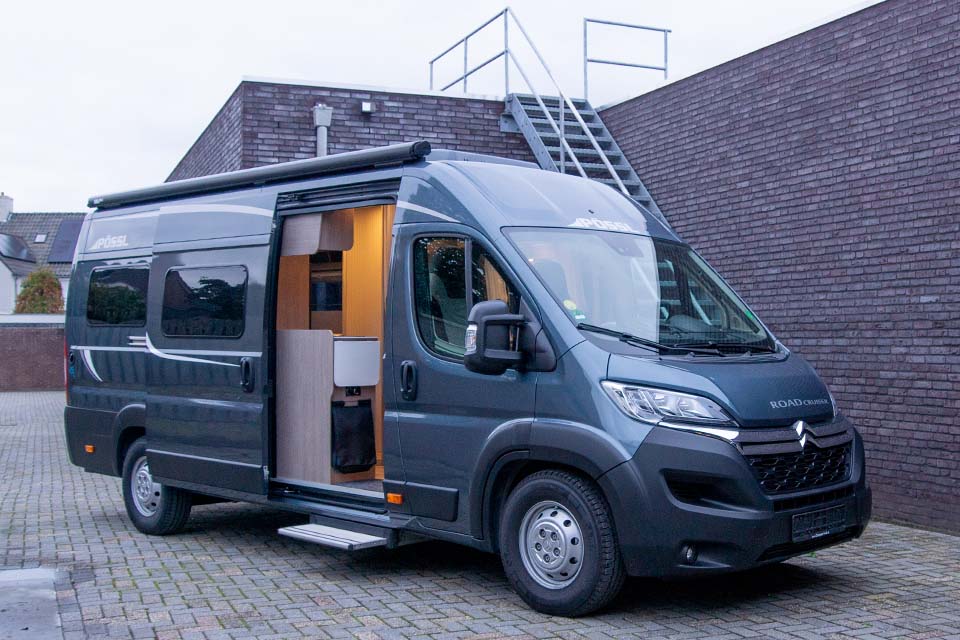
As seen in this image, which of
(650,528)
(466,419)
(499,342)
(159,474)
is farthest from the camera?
(159,474)

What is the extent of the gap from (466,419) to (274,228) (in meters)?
2.38

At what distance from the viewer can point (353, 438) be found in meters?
8.07

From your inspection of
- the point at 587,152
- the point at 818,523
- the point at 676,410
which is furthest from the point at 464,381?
the point at 587,152

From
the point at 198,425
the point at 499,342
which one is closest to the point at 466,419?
the point at 499,342

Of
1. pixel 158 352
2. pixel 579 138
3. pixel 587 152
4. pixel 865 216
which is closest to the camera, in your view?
pixel 158 352

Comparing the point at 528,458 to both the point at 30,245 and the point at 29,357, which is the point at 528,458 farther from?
the point at 30,245

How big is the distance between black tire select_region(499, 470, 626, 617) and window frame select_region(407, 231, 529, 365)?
976mm

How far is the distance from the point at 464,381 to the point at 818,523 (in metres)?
2.15

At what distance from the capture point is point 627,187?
12.9 metres

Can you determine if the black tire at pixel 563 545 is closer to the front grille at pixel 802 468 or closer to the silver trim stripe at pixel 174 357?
the front grille at pixel 802 468

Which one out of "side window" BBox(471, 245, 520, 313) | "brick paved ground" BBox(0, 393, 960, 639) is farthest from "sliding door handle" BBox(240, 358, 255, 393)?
"side window" BBox(471, 245, 520, 313)

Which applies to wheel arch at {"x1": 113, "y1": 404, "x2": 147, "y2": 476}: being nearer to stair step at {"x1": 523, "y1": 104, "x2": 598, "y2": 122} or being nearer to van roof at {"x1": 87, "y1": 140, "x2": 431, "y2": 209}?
van roof at {"x1": 87, "y1": 140, "x2": 431, "y2": 209}

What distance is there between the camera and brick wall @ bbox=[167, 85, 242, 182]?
46.5ft

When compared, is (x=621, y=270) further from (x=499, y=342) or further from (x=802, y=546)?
(x=802, y=546)
